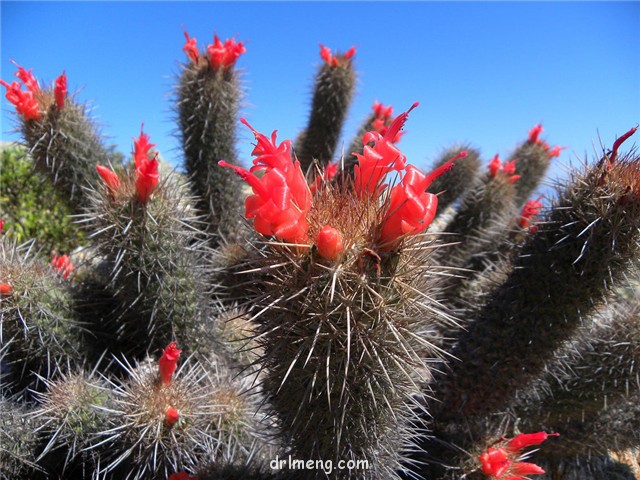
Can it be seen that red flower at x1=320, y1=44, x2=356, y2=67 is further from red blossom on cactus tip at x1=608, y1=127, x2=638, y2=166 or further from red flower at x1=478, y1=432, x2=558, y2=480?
red flower at x1=478, y1=432, x2=558, y2=480

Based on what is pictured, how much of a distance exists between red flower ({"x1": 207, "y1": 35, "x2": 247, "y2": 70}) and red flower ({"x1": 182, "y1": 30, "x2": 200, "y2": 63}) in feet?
0.38

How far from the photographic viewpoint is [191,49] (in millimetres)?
3932

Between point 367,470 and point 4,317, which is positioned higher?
point 4,317

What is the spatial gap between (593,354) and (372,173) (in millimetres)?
2219

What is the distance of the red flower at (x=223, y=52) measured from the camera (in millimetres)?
3857

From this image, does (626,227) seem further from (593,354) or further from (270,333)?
(270,333)

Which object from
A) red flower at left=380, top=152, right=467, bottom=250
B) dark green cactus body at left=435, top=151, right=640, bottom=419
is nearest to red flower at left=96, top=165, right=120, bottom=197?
red flower at left=380, top=152, right=467, bottom=250

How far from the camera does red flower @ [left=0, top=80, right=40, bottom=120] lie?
10.7ft

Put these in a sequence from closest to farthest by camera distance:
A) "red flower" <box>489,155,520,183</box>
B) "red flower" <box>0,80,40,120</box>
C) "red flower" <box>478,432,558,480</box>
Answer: "red flower" <box>478,432,558,480</box>, "red flower" <box>0,80,40,120</box>, "red flower" <box>489,155,520,183</box>

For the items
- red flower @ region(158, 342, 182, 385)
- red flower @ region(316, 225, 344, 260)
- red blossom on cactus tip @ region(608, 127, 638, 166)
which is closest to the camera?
red flower @ region(316, 225, 344, 260)

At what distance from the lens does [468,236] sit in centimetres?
464

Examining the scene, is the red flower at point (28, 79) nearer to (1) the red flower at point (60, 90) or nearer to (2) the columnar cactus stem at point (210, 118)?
(1) the red flower at point (60, 90)

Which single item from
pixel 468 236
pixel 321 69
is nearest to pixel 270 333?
pixel 468 236

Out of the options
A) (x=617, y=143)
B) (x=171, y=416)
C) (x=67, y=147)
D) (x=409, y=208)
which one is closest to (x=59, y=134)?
(x=67, y=147)
